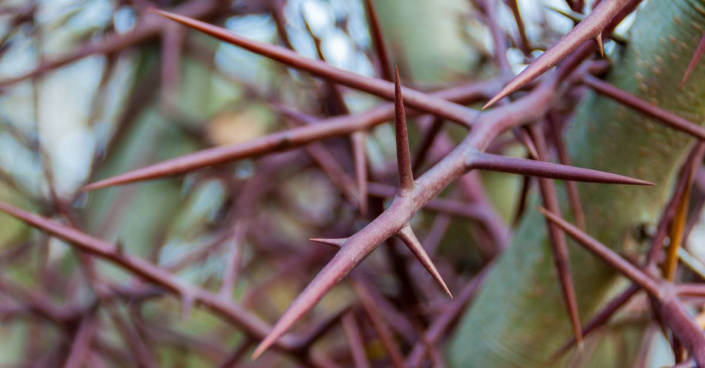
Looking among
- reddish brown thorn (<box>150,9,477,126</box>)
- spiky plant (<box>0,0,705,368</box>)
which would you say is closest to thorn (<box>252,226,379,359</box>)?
spiky plant (<box>0,0,705,368</box>)

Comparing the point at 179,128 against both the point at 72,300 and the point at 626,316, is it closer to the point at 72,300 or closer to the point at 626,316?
the point at 72,300

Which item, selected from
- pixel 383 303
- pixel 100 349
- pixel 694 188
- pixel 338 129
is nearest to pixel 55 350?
pixel 100 349

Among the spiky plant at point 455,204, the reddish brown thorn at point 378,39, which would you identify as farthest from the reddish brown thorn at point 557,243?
the reddish brown thorn at point 378,39

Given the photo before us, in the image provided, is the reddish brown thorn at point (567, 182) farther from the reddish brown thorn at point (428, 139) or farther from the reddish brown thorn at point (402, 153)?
the reddish brown thorn at point (402, 153)

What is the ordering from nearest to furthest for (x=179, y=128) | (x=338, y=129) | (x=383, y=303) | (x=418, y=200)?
(x=418, y=200), (x=338, y=129), (x=383, y=303), (x=179, y=128)

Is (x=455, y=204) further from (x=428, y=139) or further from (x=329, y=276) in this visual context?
(x=329, y=276)

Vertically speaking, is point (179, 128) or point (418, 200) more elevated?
point (418, 200)

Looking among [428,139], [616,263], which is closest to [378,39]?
[428,139]
